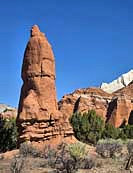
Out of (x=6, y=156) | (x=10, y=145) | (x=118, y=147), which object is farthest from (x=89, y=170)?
(x=10, y=145)

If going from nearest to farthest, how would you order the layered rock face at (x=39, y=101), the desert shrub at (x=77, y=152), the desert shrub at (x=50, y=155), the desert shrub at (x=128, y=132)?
the desert shrub at (x=77, y=152), the desert shrub at (x=50, y=155), the layered rock face at (x=39, y=101), the desert shrub at (x=128, y=132)

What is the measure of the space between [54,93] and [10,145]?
8958mm

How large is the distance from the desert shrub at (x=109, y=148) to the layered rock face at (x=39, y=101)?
14.9ft

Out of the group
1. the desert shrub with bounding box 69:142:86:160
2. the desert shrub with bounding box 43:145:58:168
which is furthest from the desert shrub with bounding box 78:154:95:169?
the desert shrub with bounding box 43:145:58:168

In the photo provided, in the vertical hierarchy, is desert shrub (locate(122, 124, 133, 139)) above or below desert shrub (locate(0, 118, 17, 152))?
above

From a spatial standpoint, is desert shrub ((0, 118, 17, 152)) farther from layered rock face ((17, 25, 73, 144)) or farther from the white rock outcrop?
the white rock outcrop

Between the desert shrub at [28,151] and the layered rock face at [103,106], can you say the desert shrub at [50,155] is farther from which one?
the layered rock face at [103,106]

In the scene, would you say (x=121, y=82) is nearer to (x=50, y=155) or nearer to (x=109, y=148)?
(x=109, y=148)

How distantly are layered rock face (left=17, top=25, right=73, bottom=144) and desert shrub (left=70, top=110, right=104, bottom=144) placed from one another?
11.5m

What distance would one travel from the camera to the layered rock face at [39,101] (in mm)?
41875

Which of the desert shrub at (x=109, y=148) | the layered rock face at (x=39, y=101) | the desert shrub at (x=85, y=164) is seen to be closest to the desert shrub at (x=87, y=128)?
the layered rock face at (x=39, y=101)

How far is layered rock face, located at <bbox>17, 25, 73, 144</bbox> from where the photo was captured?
137 feet

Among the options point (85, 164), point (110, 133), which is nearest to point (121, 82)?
point (110, 133)

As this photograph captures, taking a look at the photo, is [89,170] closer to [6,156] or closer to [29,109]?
[6,156]
